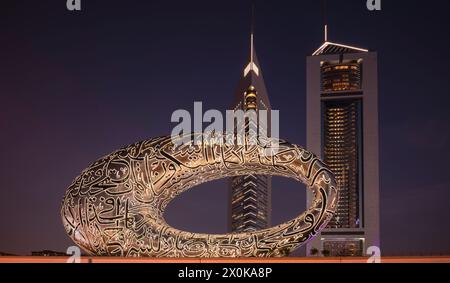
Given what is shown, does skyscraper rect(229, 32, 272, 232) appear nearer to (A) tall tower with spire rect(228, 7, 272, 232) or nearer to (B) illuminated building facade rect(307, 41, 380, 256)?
(A) tall tower with spire rect(228, 7, 272, 232)

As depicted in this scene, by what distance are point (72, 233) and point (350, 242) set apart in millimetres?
47303

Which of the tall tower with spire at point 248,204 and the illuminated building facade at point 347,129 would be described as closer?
the illuminated building facade at point 347,129

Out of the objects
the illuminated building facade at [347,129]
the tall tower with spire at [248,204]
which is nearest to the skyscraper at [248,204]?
the tall tower with spire at [248,204]

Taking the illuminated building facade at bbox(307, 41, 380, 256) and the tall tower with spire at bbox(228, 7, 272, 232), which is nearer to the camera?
the illuminated building facade at bbox(307, 41, 380, 256)

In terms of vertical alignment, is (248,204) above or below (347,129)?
below

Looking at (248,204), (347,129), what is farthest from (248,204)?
(347,129)

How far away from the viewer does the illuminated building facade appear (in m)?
52.4

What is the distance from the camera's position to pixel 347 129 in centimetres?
6481

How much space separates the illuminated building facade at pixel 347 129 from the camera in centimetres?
5244

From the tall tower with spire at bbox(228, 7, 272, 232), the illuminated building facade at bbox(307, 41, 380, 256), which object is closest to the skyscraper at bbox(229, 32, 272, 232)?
the tall tower with spire at bbox(228, 7, 272, 232)

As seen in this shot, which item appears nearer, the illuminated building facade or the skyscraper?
the illuminated building facade

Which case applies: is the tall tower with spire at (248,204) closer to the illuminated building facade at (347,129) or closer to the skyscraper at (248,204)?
the skyscraper at (248,204)

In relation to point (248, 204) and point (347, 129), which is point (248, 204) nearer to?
point (248, 204)
